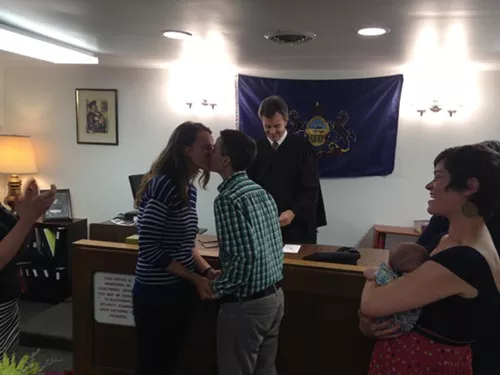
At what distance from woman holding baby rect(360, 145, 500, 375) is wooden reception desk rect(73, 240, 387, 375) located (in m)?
0.75

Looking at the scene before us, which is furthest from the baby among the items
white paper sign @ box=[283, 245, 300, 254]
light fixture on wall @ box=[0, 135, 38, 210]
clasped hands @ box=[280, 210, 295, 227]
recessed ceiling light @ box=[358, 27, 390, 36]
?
light fixture on wall @ box=[0, 135, 38, 210]

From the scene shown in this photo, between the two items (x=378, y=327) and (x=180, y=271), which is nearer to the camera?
(x=378, y=327)

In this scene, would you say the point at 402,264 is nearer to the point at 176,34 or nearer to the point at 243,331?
the point at 243,331

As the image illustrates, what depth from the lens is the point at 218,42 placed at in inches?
116

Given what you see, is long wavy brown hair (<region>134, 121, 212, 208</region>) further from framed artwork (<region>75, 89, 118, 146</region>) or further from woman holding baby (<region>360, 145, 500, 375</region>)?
framed artwork (<region>75, 89, 118, 146</region>)

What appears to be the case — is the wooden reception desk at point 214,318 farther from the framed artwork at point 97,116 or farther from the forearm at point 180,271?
the framed artwork at point 97,116

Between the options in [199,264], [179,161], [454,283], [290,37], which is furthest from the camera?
[290,37]

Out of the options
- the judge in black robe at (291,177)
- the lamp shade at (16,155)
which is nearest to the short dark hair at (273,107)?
the judge in black robe at (291,177)

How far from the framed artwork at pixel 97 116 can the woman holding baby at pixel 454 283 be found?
398 cm

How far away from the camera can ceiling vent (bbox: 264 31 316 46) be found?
8.25ft

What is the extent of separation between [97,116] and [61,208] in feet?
Answer: 3.28

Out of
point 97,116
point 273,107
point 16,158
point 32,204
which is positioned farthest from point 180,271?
point 97,116

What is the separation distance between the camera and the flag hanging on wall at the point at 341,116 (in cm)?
429

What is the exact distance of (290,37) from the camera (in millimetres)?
2596
